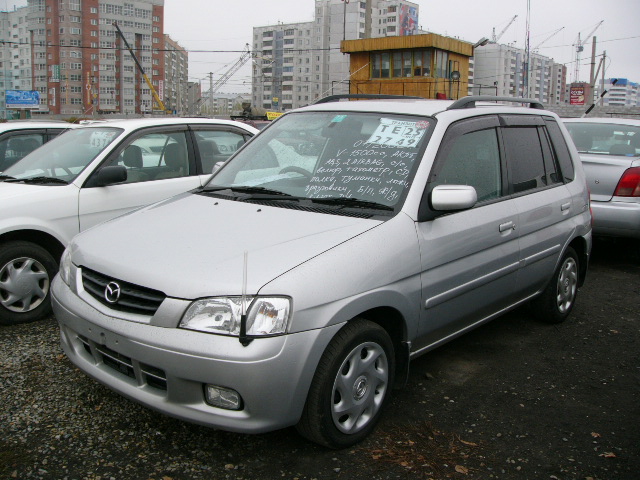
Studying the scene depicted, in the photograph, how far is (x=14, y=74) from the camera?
141250 millimetres

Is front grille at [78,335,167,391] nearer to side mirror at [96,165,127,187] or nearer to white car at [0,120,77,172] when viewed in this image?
side mirror at [96,165,127,187]

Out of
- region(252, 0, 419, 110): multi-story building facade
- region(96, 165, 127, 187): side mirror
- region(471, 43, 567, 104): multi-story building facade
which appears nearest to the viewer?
region(96, 165, 127, 187): side mirror

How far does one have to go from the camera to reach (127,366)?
2953 millimetres

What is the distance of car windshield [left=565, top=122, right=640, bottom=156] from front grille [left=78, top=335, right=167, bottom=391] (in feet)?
22.0

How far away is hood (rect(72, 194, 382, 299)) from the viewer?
9.19 feet

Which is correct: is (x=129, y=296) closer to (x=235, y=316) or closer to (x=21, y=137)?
(x=235, y=316)

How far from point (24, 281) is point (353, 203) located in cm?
288

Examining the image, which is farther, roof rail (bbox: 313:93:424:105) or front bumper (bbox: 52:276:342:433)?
roof rail (bbox: 313:93:424:105)

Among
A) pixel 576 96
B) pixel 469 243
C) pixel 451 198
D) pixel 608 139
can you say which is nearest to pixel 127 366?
pixel 451 198

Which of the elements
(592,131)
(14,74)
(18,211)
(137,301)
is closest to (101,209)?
(18,211)

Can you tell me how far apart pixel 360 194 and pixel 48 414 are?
82.7 inches

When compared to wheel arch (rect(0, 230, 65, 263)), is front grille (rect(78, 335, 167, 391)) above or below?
below

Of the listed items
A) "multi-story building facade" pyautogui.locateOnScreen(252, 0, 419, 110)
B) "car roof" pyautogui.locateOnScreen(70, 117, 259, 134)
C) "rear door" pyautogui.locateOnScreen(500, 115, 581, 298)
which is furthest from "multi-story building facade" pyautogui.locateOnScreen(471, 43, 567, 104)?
"rear door" pyautogui.locateOnScreen(500, 115, 581, 298)

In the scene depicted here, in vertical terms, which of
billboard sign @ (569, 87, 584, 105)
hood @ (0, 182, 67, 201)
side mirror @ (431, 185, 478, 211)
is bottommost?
hood @ (0, 182, 67, 201)
